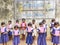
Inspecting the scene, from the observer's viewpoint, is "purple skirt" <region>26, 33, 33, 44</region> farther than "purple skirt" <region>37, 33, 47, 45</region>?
Yes

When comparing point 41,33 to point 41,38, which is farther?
point 41,38

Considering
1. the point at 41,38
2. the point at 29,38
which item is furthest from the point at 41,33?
the point at 29,38

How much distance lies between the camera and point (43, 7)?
487 inches

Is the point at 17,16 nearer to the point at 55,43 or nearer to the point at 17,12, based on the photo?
the point at 17,12

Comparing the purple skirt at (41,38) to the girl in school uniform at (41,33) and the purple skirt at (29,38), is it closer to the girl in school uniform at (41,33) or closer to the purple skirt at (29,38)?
the girl in school uniform at (41,33)

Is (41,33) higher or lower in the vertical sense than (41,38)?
higher

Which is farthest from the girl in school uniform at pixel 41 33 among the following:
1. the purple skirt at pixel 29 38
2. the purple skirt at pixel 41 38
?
the purple skirt at pixel 29 38

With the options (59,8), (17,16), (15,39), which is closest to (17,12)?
(17,16)

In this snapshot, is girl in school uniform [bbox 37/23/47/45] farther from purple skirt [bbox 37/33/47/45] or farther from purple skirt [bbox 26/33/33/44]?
purple skirt [bbox 26/33/33/44]

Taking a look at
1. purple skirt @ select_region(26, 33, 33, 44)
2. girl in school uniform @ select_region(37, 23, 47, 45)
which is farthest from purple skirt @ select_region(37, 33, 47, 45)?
purple skirt @ select_region(26, 33, 33, 44)

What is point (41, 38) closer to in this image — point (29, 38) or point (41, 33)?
point (41, 33)

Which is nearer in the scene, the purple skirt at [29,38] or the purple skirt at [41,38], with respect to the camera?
the purple skirt at [41,38]

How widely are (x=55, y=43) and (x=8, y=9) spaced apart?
368 centimetres

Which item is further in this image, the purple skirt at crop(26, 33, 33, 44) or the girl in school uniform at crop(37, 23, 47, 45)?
the purple skirt at crop(26, 33, 33, 44)
